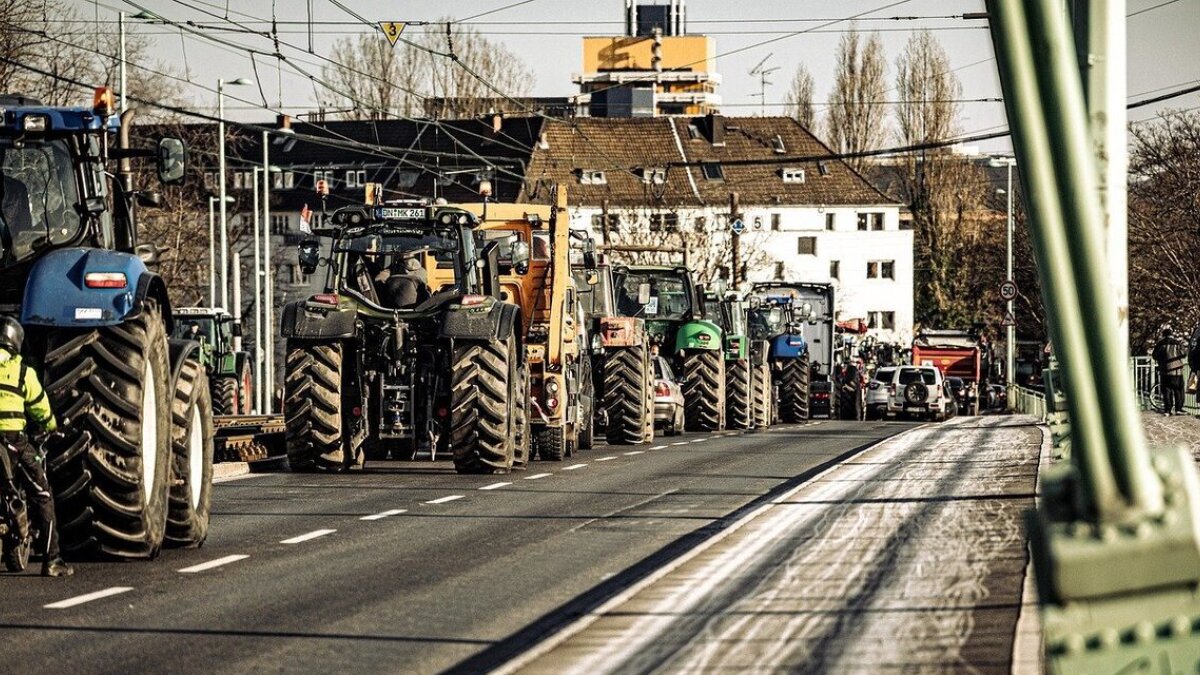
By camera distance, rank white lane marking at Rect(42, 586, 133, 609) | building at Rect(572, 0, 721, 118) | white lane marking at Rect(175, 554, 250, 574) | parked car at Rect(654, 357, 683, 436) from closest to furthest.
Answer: white lane marking at Rect(42, 586, 133, 609)
white lane marking at Rect(175, 554, 250, 574)
parked car at Rect(654, 357, 683, 436)
building at Rect(572, 0, 721, 118)

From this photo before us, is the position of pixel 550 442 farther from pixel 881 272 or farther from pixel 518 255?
pixel 881 272

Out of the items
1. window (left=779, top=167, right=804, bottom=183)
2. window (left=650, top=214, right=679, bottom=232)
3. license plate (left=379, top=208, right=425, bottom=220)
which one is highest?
window (left=779, top=167, right=804, bottom=183)

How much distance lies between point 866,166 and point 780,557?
390 feet

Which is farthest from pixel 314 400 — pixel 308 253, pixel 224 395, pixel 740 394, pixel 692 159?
pixel 692 159

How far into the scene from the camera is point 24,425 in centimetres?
1089

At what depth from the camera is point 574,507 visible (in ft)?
55.0

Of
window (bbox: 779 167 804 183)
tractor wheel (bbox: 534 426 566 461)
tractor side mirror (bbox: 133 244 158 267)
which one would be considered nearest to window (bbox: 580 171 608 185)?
window (bbox: 779 167 804 183)

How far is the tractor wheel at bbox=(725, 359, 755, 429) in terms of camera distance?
38.0m

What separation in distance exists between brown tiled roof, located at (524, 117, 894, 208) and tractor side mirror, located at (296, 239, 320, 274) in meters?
78.3

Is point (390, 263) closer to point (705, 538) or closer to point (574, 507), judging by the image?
point (574, 507)

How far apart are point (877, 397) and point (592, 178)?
4984 cm

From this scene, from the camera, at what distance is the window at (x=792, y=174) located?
113750 millimetres

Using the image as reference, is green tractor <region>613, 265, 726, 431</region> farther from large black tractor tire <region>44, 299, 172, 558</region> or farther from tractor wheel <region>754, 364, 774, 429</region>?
large black tractor tire <region>44, 299, 172, 558</region>

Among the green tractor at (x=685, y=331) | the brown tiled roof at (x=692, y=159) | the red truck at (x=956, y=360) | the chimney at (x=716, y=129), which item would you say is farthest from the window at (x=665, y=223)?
the green tractor at (x=685, y=331)
